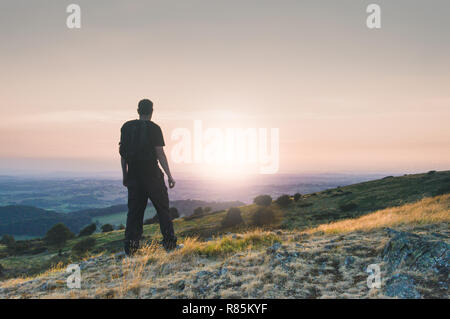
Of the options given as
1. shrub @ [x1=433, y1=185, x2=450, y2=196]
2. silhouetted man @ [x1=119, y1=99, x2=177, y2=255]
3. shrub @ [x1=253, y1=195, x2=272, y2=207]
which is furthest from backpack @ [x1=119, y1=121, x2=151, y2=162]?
shrub @ [x1=253, y1=195, x2=272, y2=207]

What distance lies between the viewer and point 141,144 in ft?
19.7

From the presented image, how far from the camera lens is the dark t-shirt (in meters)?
6.00

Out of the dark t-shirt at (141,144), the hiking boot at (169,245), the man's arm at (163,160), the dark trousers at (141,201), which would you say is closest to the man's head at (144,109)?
the dark t-shirt at (141,144)

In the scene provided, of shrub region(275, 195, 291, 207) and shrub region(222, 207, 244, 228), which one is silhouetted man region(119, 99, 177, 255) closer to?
shrub region(222, 207, 244, 228)

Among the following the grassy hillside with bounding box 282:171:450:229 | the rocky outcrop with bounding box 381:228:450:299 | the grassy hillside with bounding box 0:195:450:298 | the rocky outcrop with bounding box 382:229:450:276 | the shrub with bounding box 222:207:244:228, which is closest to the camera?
the rocky outcrop with bounding box 381:228:450:299

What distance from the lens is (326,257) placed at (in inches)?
214

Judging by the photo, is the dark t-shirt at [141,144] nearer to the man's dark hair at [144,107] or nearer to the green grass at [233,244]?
the man's dark hair at [144,107]

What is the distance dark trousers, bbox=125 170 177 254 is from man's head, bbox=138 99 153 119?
156 cm

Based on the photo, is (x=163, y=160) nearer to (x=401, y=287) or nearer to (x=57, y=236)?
(x=401, y=287)

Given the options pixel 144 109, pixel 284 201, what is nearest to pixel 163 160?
pixel 144 109

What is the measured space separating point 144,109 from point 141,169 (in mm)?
1601
